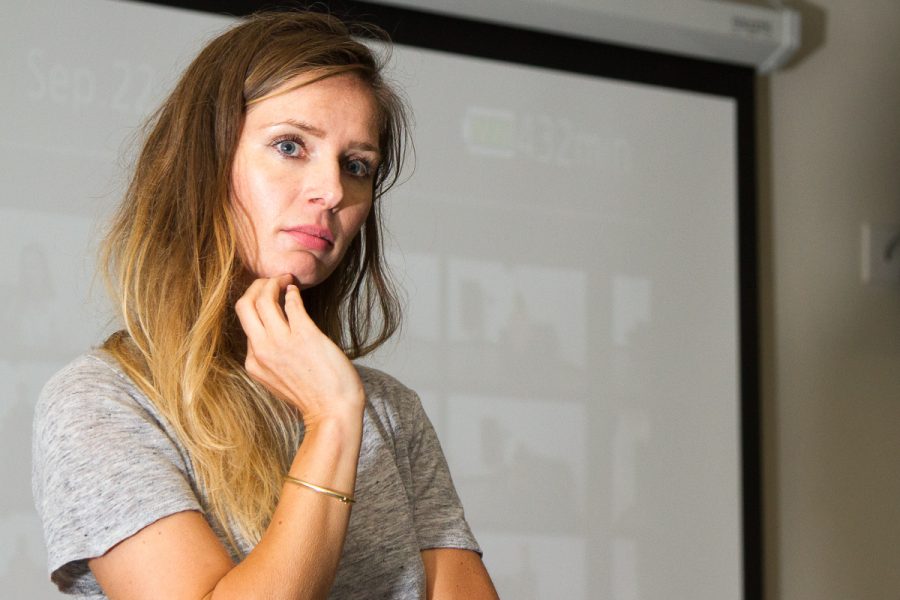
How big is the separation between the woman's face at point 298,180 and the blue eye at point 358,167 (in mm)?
12

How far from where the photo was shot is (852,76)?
3.26 m

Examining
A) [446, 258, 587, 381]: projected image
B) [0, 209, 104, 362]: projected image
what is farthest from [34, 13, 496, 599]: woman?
[446, 258, 587, 381]: projected image

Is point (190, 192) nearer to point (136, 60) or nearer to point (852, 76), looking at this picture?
point (136, 60)

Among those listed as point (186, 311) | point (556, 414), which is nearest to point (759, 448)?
point (556, 414)

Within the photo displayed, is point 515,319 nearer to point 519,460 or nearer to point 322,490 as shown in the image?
point 519,460

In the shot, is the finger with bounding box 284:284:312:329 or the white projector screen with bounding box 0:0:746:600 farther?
the white projector screen with bounding box 0:0:746:600

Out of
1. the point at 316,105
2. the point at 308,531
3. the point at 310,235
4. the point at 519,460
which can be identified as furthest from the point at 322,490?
the point at 519,460

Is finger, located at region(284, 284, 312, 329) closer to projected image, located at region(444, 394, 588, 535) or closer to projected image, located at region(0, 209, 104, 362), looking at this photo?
projected image, located at region(0, 209, 104, 362)

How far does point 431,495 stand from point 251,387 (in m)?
0.25

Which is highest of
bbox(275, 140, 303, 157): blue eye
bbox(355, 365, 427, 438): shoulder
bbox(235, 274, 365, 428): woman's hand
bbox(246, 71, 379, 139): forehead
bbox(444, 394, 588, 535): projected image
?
bbox(246, 71, 379, 139): forehead

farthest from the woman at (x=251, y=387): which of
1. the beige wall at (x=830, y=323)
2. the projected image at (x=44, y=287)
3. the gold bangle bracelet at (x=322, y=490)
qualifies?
the beige wall at (x=830, y=323)

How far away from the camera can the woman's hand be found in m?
1.04

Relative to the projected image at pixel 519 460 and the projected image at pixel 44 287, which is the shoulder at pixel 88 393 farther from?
the projected image at pixel 519 460

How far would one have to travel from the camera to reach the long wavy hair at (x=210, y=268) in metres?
1.09
